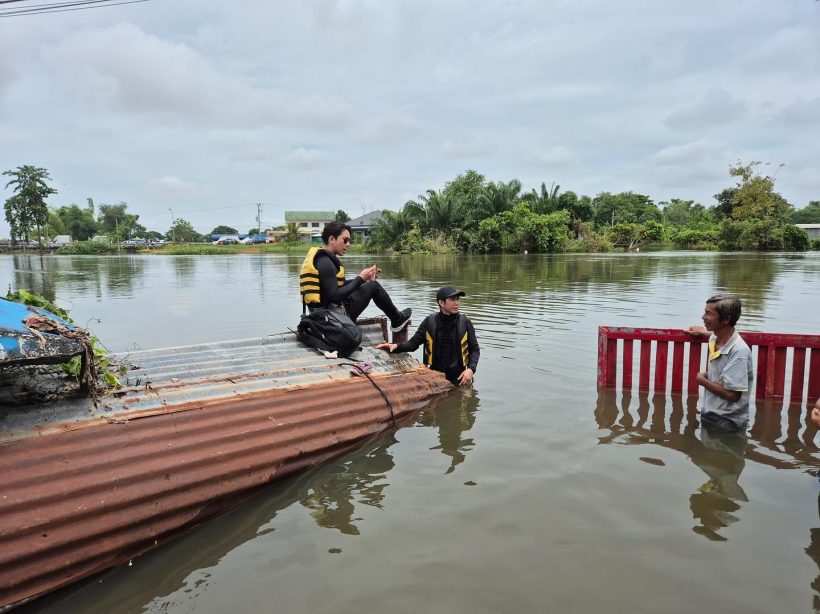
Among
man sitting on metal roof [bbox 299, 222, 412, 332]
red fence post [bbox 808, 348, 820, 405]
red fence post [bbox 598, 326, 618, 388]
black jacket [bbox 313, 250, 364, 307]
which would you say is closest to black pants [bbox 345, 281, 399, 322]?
man sitting on metal roof [bbox 299, 222, 412, 332]

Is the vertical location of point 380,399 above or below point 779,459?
above

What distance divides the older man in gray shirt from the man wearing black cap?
2622 mm

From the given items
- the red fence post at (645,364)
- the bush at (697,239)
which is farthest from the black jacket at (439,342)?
the bush at (697,239)

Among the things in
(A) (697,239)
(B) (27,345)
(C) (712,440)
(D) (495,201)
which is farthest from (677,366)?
(A) (697,239)

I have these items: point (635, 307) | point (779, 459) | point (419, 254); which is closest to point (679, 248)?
point (419, 254)

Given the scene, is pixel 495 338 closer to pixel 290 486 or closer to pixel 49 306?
pixel 290 486

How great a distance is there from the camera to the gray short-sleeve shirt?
495 cm

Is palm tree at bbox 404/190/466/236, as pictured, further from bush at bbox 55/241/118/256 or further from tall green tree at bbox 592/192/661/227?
bush at bbox 55/241/118/256

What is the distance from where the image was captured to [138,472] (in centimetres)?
350

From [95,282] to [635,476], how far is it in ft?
91.9

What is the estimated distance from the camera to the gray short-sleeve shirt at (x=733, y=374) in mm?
4953

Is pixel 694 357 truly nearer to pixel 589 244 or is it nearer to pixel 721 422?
pixel 721 422

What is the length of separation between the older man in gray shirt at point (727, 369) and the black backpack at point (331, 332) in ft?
12.4

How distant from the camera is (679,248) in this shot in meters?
63.7
